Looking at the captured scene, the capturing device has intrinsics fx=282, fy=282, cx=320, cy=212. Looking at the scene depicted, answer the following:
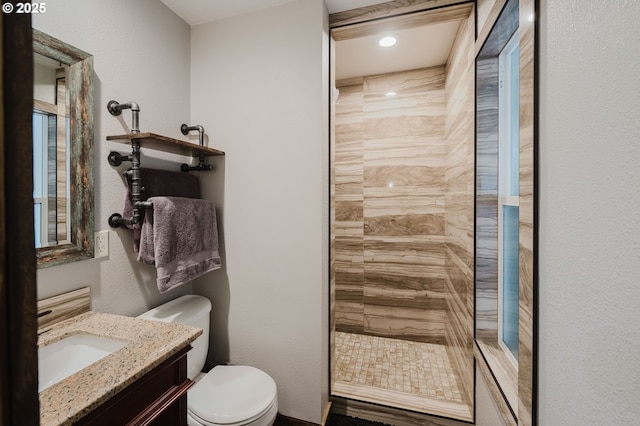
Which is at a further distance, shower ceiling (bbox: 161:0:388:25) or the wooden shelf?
shower ceiling (bbox: 161:0:388:25)

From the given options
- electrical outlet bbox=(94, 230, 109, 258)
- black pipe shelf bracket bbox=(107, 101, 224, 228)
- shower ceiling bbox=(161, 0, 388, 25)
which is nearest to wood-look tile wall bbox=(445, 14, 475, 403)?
shower ceiling bbox=(161, 0, 388, 25)

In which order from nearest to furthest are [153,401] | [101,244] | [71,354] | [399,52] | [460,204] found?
[153,401] → [71,354] → [101,244] → [460,204] → [399,52]

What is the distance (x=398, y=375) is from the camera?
6.52ft

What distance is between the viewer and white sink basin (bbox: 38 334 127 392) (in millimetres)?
956

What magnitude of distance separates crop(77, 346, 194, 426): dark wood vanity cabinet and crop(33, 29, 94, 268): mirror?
64cm

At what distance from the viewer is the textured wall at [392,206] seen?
240cm

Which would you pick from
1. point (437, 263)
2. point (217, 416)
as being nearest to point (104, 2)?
point (217, 416)

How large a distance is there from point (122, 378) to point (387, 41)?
89.6 inches

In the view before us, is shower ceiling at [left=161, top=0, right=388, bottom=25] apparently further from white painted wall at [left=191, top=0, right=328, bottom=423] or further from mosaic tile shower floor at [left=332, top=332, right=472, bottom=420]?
mosaic tile shower floor at [left=332, top=332, right=472, bottom=420]

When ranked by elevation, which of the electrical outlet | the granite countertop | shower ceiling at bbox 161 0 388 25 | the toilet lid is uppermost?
shower ceiling at bbox 161 0 388 25

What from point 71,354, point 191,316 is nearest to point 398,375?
point 191,316

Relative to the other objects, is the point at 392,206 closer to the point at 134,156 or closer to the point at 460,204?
the point at 460,204
